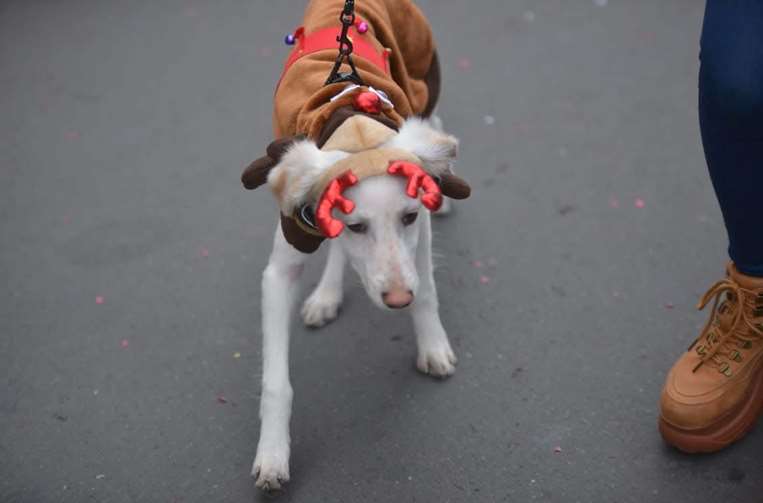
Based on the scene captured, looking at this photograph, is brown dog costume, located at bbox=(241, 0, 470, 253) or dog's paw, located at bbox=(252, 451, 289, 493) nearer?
brown dog costume, located at bbox=(241, 0, 470, 253)

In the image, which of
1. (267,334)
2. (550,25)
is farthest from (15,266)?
(550,25)

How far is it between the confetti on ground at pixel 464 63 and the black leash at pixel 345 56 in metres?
1.89

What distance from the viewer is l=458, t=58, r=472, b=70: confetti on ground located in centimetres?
401

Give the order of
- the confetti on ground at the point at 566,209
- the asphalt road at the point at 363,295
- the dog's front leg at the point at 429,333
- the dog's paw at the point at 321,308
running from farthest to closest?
1. the confetti on ground at the point at 566,209
2. the dog's paw at the point at 321,308
3. the dog's front leg at the point at 429,333
4. the asphalt road at the point at 363,295

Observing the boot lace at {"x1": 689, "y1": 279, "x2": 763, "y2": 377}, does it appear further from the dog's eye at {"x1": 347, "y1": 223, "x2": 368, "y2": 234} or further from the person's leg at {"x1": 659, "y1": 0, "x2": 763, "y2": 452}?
the dog's eye at {"x1": 347, "y1": 223, "x2": 368, "y2": 234}

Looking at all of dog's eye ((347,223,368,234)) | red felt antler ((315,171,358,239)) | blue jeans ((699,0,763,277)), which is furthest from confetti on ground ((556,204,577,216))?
red felt antler ((315,171,358,239))

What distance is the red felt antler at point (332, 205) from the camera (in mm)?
1745

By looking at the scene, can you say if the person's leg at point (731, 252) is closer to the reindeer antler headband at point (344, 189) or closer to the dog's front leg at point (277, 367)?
the reindeer antler headband at point (344, 189)

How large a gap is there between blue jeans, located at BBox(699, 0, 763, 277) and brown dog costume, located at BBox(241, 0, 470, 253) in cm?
58

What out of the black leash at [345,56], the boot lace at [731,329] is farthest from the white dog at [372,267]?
the boot lace at [731,329]

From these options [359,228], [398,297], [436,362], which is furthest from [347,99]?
[436,362]

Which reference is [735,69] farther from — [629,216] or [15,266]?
[15,266]

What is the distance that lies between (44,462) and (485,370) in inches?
47.4

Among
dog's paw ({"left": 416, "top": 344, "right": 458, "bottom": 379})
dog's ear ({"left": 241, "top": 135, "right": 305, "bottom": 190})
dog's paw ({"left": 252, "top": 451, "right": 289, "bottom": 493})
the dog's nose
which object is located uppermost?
dog's ear ({"left": 241, "top": 135, "right": 305, "bottom": 190})
